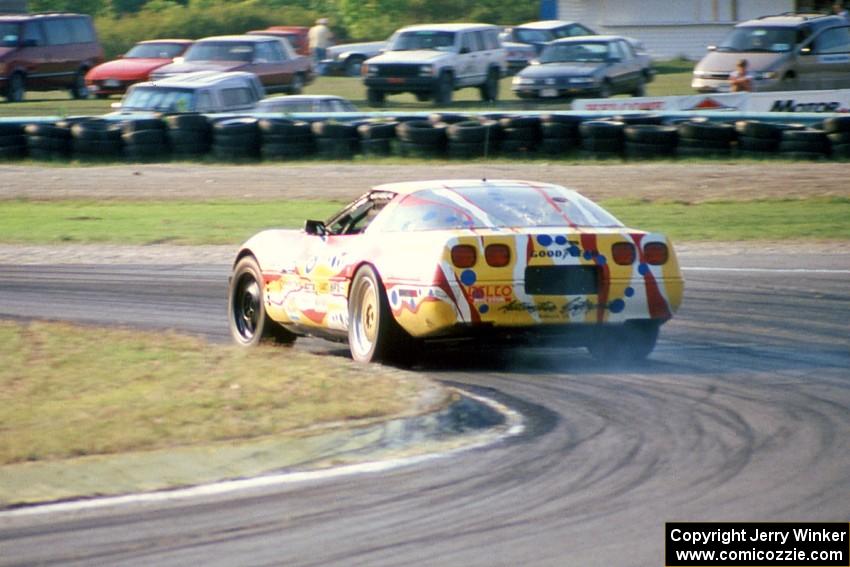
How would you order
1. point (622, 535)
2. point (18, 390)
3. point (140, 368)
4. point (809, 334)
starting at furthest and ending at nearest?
1. point (809, 334)
2. point (140, 368)
3. point (18, 390)
4. point (622, 535)

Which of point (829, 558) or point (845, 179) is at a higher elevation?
point (829, 558)

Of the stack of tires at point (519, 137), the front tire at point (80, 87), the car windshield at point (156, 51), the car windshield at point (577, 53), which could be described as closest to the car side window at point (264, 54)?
the car windshield at point (156, 51)

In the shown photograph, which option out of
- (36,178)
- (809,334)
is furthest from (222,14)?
(809,334)

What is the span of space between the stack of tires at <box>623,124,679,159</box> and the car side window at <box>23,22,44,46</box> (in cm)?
1831

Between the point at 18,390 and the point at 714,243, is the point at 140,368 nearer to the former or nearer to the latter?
the point at 18,390

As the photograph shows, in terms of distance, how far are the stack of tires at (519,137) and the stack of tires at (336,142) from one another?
235 cm

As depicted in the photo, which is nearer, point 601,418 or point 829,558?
point 829,558

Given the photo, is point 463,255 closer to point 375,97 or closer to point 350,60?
point 375,97

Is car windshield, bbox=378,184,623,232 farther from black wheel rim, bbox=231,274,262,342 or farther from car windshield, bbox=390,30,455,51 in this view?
car windshield, bbox=390,30,455,51

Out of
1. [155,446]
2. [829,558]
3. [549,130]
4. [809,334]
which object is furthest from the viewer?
[549,130]

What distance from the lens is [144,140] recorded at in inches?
938

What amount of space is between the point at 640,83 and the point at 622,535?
28751 millimetres

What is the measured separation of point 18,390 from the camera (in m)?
8.19

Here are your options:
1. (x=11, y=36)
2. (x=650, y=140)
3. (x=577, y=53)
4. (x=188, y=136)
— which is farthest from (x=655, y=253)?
(x=11, y=36)
